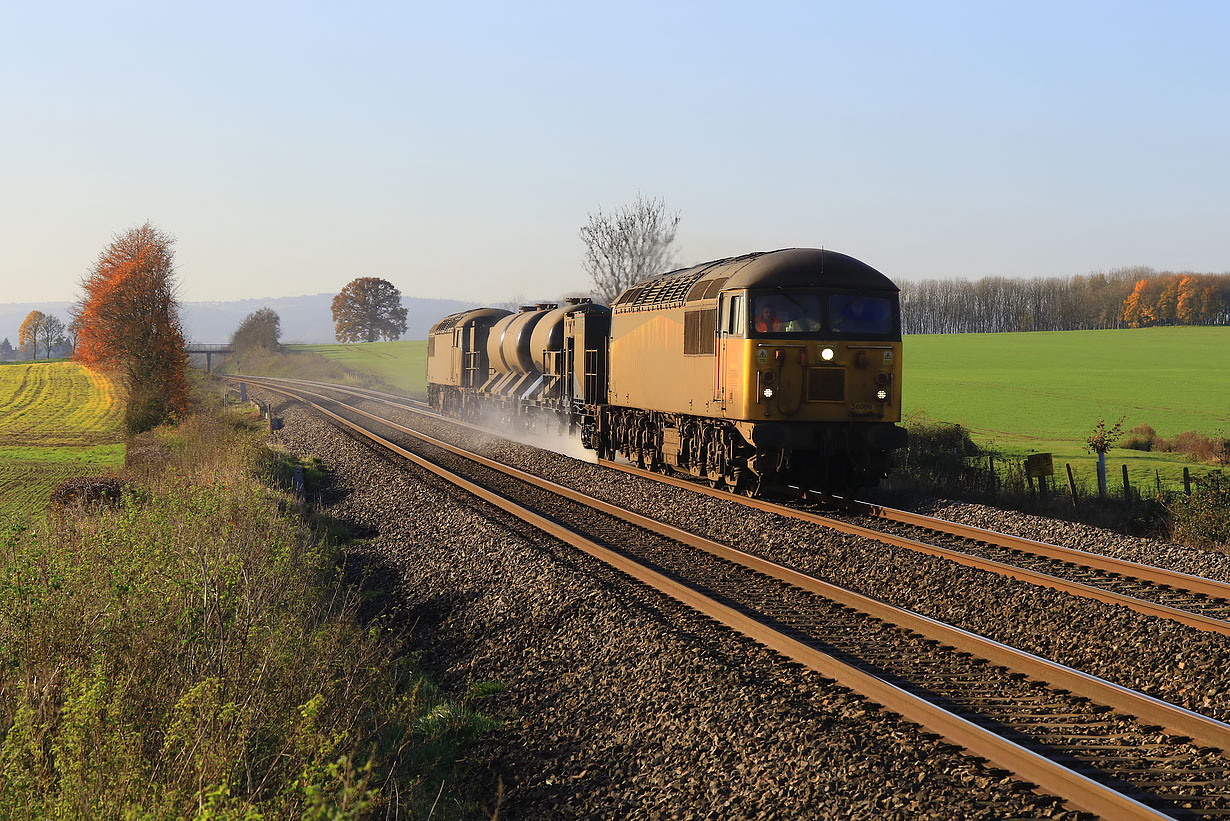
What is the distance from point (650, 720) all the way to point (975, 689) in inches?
94.0

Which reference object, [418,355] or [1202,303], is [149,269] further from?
[1202,303]

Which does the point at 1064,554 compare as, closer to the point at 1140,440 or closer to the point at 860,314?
the point at 860,314

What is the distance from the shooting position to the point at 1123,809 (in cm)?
490

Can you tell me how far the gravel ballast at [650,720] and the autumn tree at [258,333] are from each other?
111547 mm

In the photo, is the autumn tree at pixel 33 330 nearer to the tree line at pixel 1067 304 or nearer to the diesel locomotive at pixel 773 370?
the tree line at pixel 1067 304

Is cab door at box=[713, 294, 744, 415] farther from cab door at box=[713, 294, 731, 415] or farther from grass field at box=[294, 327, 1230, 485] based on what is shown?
grass field at box=[294, 327, 1230, 485]

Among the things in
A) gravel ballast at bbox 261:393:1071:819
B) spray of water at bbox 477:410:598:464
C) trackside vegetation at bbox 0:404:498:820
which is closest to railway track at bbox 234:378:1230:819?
gravel ballast at bbox 261:393:1071:819

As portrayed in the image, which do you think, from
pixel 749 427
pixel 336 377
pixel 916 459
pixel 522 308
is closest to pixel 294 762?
pixel 749 427

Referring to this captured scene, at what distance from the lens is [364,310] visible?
145 metres

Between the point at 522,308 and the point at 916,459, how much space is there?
52.4 feet

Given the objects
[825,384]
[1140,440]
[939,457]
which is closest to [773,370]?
[825,384]

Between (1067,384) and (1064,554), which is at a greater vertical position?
(1067,384)

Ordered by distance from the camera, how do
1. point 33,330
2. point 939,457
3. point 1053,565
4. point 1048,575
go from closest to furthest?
point 1048,575, point 1053,565, point 939,457, point 33,330

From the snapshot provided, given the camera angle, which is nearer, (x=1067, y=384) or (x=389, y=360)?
(x=1067, y=384)
